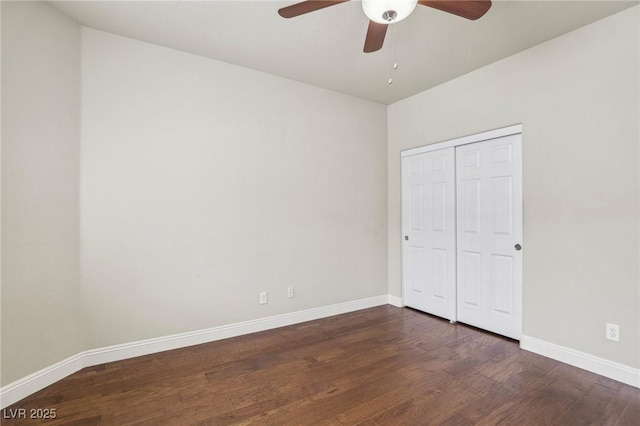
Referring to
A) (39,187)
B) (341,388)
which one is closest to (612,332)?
(341,388)

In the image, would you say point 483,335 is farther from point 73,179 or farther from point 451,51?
point 73,179

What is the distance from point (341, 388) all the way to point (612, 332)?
6.99 ft

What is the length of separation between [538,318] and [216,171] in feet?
11.0

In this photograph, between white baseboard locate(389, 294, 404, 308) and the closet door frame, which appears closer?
the closet door frame

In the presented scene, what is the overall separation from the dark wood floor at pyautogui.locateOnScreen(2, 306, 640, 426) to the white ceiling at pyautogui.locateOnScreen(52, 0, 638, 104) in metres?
2.79

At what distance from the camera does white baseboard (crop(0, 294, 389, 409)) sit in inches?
80.5

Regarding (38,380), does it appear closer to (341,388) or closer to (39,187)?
(39,187)

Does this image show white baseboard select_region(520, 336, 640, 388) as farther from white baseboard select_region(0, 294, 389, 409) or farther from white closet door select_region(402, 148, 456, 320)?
white baseboard select_region(0, 294, 389, 409)

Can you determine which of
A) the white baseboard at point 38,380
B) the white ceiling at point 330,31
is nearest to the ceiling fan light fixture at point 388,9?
the white ceiling at point 330,31

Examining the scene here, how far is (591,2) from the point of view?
2164 mm

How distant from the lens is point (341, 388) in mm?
2164

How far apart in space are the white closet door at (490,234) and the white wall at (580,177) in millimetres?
121

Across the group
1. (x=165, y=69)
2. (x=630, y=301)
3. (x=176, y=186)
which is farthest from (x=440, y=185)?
(x=165, y=69)

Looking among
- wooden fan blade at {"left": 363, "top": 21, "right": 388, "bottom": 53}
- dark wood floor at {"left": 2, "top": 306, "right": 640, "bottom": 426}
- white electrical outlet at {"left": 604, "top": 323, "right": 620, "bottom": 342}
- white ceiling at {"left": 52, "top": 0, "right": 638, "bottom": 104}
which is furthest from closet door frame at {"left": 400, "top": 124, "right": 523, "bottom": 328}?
wooden fan blade at {"left": 363, "top": 21, "right": 388, "bottom": 53}
